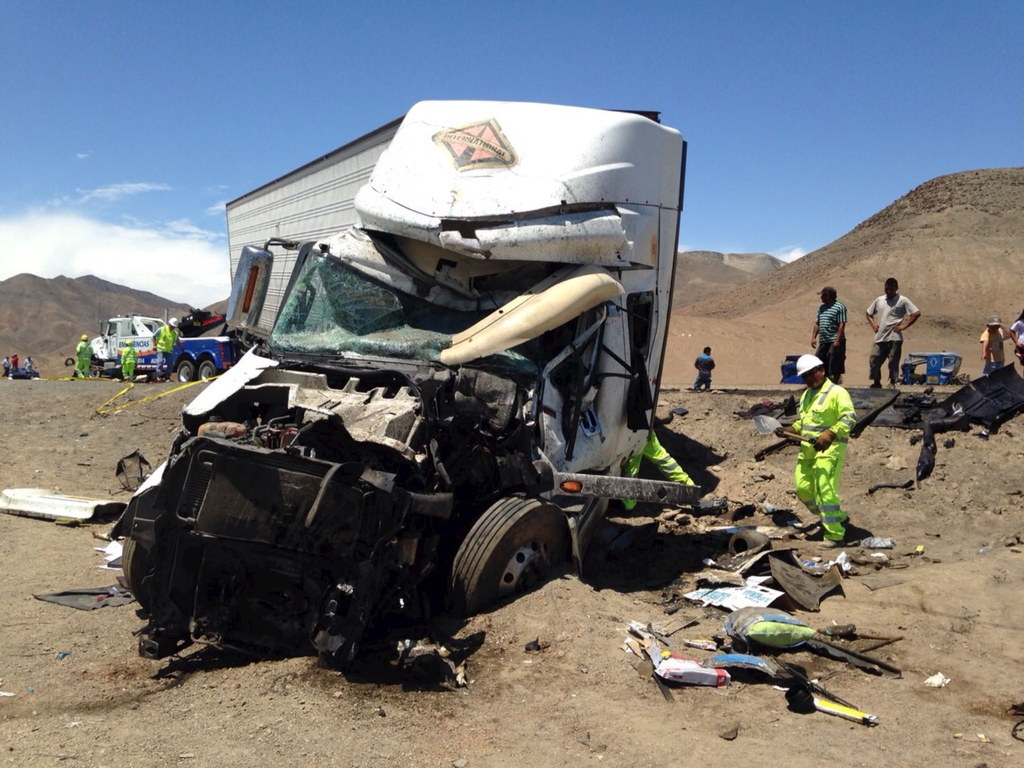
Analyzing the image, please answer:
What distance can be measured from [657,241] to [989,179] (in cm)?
5520

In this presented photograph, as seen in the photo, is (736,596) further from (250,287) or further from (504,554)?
(250,287)

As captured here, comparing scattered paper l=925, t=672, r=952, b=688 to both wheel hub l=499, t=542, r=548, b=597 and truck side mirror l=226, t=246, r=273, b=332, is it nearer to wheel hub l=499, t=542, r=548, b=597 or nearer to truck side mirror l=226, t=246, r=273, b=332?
wheel hub l=499, t=542, r=548, b=597

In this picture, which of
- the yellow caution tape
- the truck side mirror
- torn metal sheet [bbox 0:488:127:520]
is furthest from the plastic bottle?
the yellow caution tape

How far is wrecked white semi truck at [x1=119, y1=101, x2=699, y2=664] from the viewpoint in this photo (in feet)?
13.0

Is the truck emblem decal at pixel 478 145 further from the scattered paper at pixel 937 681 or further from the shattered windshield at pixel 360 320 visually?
the scattered paper at pixel 937 681

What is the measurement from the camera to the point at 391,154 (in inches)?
247

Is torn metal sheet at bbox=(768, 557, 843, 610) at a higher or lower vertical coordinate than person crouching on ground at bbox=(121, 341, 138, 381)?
lower

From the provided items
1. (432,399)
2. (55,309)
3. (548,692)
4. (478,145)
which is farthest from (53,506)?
(55,309)

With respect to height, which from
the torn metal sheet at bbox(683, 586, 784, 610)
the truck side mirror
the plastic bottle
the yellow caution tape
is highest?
the truck side mirror

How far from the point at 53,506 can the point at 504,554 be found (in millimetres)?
5306

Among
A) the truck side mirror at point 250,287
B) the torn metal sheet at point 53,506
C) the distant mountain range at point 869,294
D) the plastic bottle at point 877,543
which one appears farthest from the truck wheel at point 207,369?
the plastic bottle at point 877,543

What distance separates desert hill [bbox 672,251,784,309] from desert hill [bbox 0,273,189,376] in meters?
40.1

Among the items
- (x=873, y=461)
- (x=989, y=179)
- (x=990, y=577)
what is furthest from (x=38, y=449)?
(x=989, y=179)

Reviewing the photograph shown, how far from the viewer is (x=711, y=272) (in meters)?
83.4
